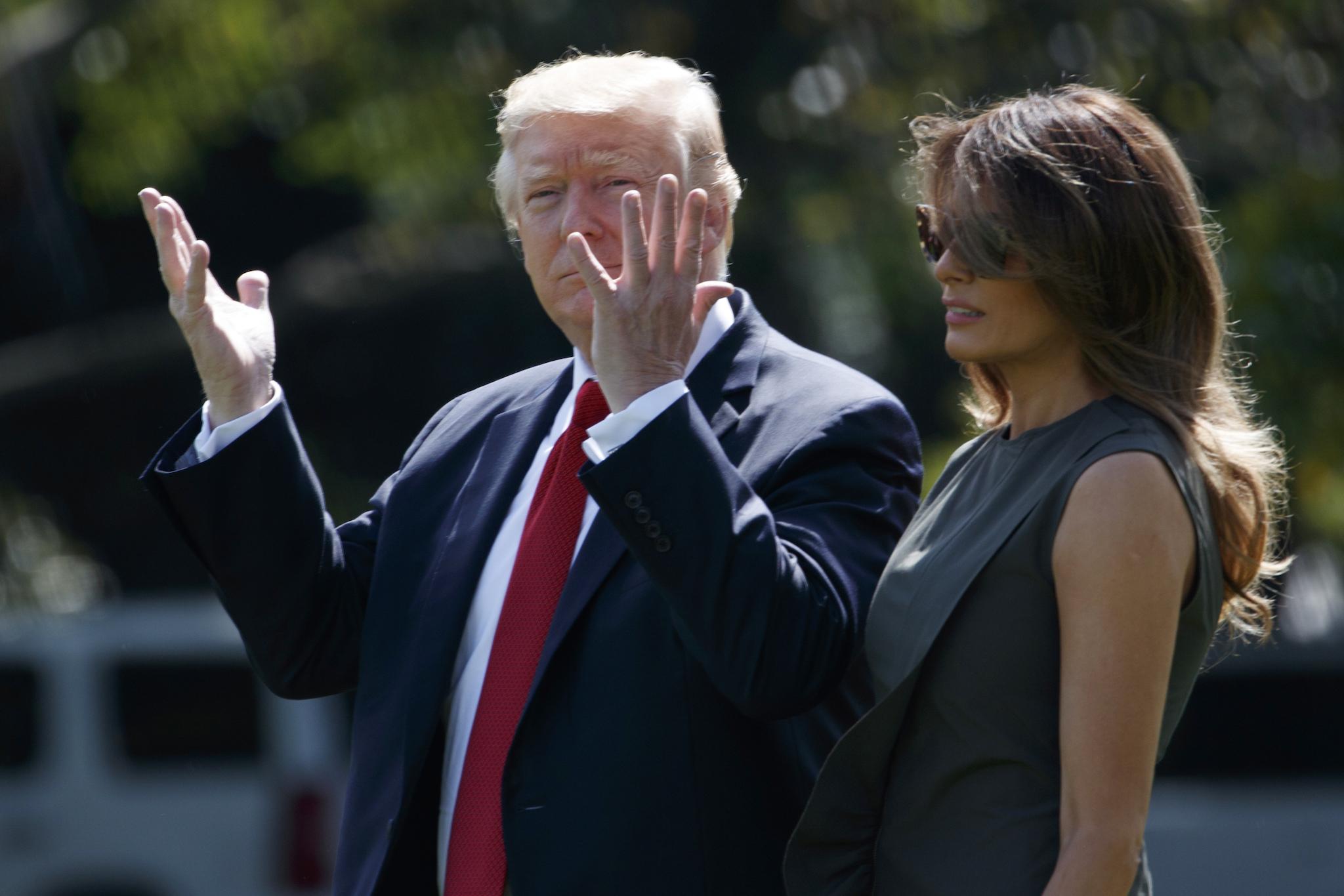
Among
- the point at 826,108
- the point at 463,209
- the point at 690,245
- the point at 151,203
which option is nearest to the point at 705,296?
the point at 690,245

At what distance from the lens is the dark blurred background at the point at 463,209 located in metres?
6.52

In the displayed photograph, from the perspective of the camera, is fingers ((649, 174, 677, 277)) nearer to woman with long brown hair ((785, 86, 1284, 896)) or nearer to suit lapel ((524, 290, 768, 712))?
suit lapel ((524, 290, 768, 712))

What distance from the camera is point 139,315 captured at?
920 cm

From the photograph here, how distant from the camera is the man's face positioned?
2.26 metres

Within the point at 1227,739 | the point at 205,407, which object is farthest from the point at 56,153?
the point at 205,407

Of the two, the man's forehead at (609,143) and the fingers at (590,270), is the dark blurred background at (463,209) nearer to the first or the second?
the man's forehead at (609,143)

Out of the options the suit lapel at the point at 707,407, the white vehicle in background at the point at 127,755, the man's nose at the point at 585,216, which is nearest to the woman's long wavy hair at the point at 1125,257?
the suit lapel at the point at 707,407

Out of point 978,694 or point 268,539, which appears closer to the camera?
point 978,694

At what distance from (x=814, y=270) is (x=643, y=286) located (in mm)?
6169

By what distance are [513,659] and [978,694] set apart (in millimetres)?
615

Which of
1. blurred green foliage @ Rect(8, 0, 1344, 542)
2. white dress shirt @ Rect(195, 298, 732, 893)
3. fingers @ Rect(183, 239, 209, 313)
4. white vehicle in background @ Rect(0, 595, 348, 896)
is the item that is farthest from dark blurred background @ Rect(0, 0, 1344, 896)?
fingers @ Rect(183, 239, 209, 313)

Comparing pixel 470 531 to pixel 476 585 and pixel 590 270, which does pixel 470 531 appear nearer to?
pixel 476 585

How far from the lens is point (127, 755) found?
24.2 ft

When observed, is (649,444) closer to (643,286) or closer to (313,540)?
(643,286)
